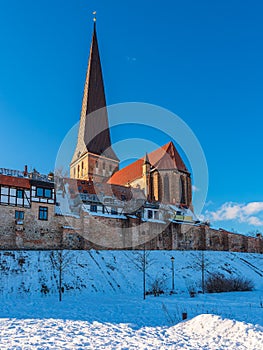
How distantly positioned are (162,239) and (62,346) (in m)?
31.8

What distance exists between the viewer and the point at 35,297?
22.2 m

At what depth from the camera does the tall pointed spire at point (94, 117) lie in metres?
68.2

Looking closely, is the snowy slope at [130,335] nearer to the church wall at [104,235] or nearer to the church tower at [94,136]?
the church wall at [104,235]

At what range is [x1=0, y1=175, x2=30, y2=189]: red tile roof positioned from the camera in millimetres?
31453

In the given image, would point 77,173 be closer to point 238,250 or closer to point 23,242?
point 238,250

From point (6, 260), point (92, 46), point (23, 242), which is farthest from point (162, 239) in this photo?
point (92, 46)

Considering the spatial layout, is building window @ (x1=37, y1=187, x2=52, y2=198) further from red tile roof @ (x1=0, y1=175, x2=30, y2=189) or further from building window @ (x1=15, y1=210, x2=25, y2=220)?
building window @ (x1=15, y1=210, x2=25, y2=220)

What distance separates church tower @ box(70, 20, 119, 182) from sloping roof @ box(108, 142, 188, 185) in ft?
13.2

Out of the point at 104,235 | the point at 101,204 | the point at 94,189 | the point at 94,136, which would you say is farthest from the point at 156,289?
the point at 94,136

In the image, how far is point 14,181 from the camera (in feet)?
105

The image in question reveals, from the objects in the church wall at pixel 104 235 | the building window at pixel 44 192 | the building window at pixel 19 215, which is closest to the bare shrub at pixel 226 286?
the church wall at pixel 104 235

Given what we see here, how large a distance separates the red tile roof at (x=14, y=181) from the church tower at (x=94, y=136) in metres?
32.9

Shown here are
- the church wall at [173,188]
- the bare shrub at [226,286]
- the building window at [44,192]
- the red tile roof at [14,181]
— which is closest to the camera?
the bare shrub at [226,286]

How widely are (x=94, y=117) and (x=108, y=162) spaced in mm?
9116
